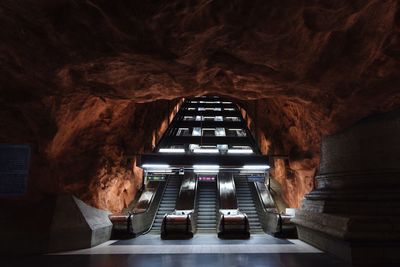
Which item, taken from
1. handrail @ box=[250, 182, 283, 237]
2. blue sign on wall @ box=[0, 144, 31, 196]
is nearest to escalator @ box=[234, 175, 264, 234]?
handrail @ box=[250, 182, 283, 237]

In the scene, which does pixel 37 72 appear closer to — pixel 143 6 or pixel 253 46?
pixel 143 6

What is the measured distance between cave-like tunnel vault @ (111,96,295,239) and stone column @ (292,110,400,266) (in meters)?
2.96

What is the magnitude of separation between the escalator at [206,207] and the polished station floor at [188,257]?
13.0ft

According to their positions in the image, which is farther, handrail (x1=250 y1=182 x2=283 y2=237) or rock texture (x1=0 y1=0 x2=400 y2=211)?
handrail (x1=250 y1=182 x2=283 y2=237)

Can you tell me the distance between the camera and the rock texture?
440 cm

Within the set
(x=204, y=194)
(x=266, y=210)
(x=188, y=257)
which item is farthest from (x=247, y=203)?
(x=188, y=257)

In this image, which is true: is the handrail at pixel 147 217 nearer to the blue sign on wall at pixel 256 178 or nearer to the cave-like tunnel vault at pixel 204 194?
the cave-like tunnel vault at pixel 204 194

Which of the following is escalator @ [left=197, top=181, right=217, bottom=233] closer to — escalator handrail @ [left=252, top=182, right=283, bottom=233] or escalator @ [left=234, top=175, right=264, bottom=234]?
escalator @ [left=234, top=175, right=264, bottom=234]

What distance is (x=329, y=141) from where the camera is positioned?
7.37m

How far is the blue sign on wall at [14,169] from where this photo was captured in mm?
5512

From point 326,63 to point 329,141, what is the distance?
8.03 ft

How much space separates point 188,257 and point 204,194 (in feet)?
26.8

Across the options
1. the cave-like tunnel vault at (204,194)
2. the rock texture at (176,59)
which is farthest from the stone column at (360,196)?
the cave-like tunnel vault at (204,194)

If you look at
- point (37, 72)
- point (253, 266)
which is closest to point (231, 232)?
point (253, 266)
